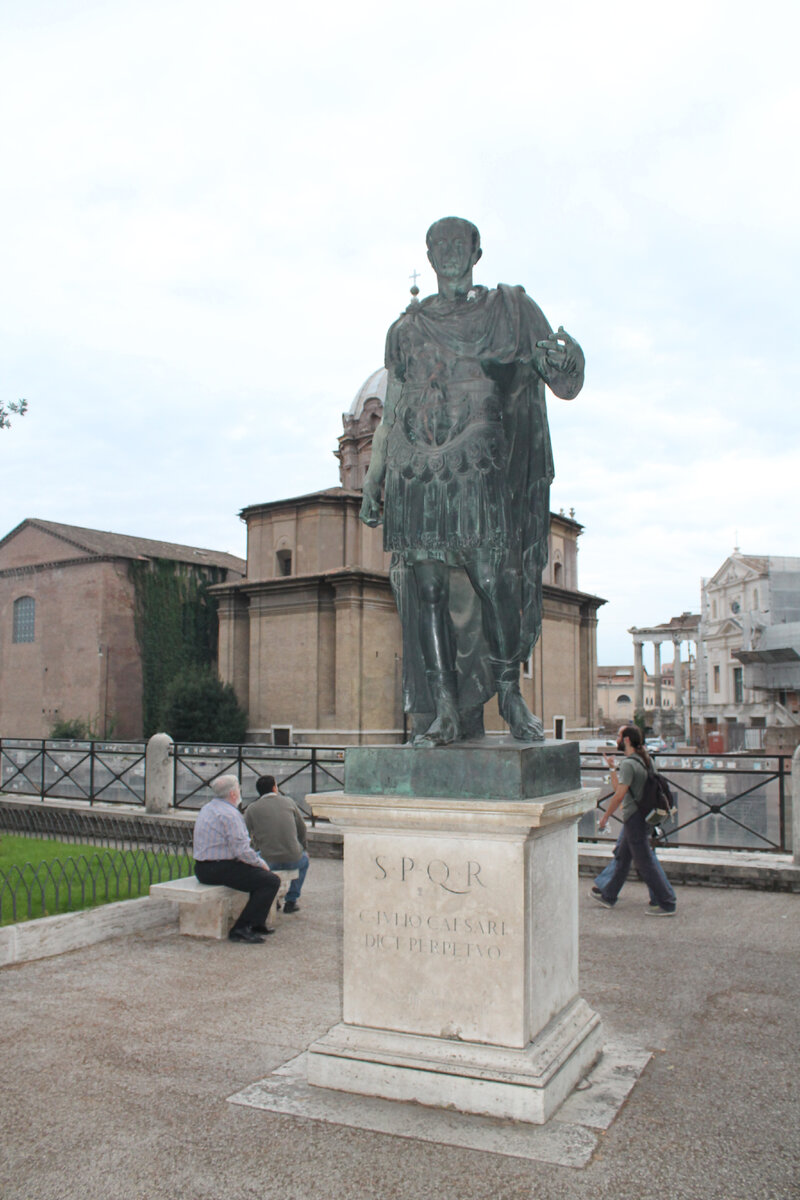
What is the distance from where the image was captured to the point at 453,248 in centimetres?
443

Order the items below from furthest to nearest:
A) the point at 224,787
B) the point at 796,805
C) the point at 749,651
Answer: the point at 749,651 → the point at 796,805 → the point at 224,787

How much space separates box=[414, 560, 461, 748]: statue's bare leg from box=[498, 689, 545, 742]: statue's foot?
10.7 inches

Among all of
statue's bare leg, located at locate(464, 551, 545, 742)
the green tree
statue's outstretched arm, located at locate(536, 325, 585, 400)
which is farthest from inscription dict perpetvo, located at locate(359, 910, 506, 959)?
the green tree

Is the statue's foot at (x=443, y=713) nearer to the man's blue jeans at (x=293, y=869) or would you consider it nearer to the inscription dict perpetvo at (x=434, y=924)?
the inscription dict perpetvo at (x=434, y=924)

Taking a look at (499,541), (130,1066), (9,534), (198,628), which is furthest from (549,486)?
(9,534)

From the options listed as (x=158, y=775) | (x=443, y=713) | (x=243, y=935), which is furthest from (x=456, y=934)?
(x=158, y=775)

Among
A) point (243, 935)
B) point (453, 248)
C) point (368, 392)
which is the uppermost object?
point (368, 392)

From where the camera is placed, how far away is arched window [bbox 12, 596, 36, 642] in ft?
Answer: 131

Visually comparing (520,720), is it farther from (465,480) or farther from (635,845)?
(635,845)

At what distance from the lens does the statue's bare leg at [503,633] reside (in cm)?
427

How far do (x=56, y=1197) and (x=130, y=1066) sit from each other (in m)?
1.29

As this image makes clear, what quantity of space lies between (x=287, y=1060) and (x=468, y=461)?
3071 millimetres

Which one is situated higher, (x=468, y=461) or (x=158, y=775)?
(x=468, y=461)

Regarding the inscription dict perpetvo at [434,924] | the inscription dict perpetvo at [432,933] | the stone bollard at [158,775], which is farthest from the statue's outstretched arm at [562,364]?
the stone bollard at [158,775]
